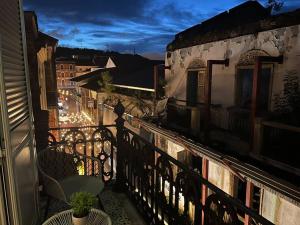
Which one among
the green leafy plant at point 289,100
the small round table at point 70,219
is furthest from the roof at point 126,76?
the small round table at point 70,219

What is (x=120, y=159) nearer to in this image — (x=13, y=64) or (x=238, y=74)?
(x=13, y=64)

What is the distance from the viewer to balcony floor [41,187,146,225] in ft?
11.6

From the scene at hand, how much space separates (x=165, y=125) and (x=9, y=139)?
8794 millimetres

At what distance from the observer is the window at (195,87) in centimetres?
1029

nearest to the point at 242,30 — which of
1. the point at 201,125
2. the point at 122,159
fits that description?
the point at 201,125

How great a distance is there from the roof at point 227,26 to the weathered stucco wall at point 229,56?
7.4 inches

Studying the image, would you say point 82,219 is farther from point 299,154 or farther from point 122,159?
point 299,154

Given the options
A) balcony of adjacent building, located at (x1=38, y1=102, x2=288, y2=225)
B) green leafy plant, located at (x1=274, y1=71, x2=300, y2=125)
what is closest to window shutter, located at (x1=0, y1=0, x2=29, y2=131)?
balcony of adjacent building, located at (x1=38, y1=102, x2=288, y2=225)

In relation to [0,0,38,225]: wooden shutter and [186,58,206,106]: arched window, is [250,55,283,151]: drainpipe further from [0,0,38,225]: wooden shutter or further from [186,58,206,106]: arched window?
[0,0,38,225]: wooden shutter

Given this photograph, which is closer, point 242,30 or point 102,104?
point 242,30

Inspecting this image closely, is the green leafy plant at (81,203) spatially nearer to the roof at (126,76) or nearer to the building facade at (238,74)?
the building facade at (238,74)

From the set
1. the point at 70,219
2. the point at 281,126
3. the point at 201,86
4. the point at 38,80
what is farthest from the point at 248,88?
the point at 70,219

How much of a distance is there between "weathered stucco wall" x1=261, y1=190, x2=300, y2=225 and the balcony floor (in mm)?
3863

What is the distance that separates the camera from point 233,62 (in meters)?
8.43
